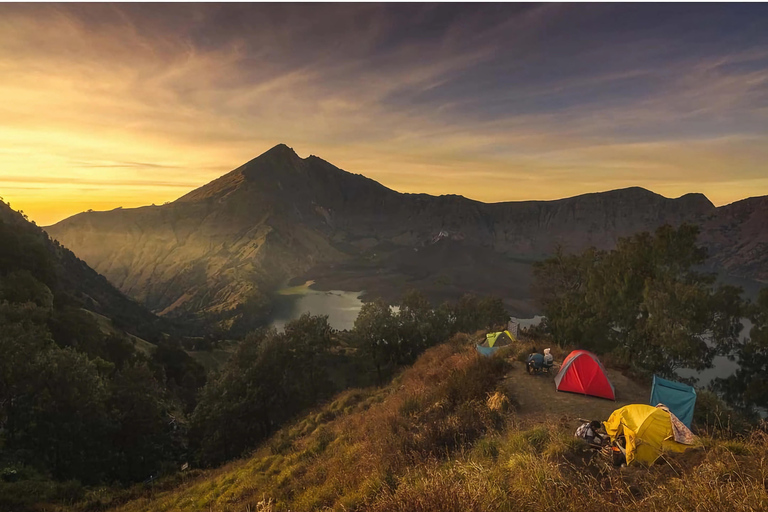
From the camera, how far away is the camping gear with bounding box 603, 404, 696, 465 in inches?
333

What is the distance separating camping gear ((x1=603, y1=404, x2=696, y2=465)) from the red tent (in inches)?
239

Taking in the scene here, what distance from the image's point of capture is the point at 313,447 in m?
13.7

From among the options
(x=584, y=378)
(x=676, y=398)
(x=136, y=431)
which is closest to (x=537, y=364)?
(x=584, y=378)

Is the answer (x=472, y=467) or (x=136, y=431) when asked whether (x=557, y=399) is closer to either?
(x=472, y=467)

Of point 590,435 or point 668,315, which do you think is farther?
point 668,315

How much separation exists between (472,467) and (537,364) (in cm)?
1163

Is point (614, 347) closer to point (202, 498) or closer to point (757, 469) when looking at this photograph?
point (757, 469)

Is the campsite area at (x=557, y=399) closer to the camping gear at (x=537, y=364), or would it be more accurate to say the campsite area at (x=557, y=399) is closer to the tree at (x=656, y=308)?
the camping gear at (x=537, y=364)

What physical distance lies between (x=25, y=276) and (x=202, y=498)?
123 ft

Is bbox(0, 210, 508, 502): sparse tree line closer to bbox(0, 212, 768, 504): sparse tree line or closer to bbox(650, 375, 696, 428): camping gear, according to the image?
bbox(0, 212, 768, 504): sparse tree line

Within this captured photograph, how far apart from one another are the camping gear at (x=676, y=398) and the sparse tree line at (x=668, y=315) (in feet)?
45.9

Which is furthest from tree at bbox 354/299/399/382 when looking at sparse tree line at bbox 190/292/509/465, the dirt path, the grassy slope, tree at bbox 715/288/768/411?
tree at bbox 715/288/768/411

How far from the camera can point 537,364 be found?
1716 centimetres

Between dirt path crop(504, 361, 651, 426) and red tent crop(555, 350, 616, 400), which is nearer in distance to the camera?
dirt path crop(504, 361, 651, 426)
